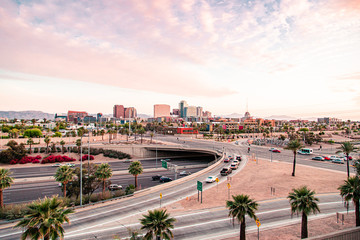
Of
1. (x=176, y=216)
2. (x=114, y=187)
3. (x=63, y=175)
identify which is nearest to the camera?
(x=176, y=216)

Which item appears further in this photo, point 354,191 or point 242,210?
point 354,191

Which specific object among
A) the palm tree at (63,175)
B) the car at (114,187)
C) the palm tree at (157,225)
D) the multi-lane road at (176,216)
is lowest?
the car at (114,187)

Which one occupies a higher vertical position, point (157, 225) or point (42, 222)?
point (42, 222)

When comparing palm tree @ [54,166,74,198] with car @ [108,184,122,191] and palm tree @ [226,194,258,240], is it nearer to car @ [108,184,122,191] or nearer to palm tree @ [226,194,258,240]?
car @ [108,184,122,191]

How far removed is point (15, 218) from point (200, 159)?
6940 cm

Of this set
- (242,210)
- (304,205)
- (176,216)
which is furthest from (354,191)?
(176,216)

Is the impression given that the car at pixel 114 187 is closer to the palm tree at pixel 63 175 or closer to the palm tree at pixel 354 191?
the palm tree at pixel 63 175

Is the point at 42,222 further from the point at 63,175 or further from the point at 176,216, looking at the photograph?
the point at 63,175

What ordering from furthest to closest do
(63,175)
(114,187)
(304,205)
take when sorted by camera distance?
(114,187)
(63,175)
(304,205)

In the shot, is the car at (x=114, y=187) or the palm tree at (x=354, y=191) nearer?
the palm tree at (x=354, y=191)

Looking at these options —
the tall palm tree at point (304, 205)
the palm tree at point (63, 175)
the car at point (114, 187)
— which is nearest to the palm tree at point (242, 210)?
the tall palm tree at point (304, 205)

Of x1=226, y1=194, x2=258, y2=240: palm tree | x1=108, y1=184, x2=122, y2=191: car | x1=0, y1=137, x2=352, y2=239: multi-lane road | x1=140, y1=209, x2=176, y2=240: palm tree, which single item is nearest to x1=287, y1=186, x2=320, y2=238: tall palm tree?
x1=0, y1=137, x2=352, y2=239: multi-lane road

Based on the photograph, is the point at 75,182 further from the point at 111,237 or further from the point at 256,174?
the point at 256,174

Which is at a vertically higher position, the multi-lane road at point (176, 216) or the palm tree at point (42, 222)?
the palm tree at point (42, 222)
